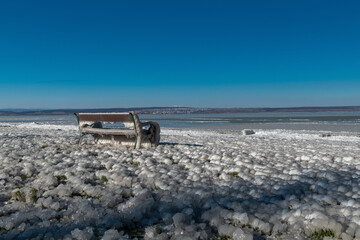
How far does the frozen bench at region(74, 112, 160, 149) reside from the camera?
8.98 metres

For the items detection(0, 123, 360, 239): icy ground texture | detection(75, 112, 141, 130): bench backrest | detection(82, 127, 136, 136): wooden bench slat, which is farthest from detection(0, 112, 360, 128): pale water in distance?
detection(0, 123, 360, 239): icy ground texture

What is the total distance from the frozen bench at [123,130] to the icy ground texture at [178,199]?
1.88m

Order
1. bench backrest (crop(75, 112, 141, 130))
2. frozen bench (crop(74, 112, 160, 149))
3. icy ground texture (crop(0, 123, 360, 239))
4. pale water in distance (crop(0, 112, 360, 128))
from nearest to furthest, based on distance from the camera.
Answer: icy ground texture (crop(0, 123, 360, 239)), bench backrest (crop(75, 112, 141, 130)), frozen bench (crop(74, 112, 160, 149)), pale water in distance (crop(0, 112, 360, 128))

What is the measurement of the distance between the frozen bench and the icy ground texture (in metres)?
1.88

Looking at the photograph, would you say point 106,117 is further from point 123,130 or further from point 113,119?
point 123,130

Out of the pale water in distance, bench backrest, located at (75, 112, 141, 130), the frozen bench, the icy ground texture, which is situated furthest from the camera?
the pale water in distance

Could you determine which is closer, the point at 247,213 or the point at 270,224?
the point at 270,224

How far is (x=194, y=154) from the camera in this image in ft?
26.1

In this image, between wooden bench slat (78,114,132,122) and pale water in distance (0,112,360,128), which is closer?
wooden bench slat (78,114,132,122)

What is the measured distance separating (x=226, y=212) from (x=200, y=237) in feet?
2.31

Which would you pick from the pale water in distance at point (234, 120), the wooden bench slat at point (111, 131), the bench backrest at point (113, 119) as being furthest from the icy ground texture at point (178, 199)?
the pale water in distance at point (234, 120)

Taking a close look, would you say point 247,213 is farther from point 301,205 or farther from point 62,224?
point 62,224

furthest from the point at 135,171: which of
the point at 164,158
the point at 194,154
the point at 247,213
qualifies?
the point at 247,213

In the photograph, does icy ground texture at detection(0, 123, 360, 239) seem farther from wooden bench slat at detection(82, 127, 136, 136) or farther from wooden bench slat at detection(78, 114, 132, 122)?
wooden bench slat at detection(78, 114, 132, 122)
